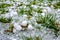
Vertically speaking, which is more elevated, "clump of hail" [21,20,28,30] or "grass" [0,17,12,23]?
"clump of hail" [21,20,28,30]

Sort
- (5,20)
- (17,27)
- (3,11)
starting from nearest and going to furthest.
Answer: (17,27) < (5,20) < (3,11)

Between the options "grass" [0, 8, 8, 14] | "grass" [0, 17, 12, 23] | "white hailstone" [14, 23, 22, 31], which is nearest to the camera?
"white hailstone" [14, 23, 22, 31]

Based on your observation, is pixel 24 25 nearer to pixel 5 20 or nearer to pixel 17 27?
pixel 17 27

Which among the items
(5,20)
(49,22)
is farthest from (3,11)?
(49,22)

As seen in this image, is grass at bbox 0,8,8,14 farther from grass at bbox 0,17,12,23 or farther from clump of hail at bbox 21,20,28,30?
clump of hail at bbox 21,20,28,30

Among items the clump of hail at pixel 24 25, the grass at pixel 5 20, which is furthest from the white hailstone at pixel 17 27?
the grass at pixel 5 20

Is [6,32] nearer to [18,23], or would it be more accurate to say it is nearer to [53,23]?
[18,23]

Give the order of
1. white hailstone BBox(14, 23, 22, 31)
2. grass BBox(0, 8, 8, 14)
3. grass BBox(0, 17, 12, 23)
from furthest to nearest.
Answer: grass BBox(0, 8, 8, 14) → grass BBox(0, 17, 12, 23) → white hailstone BBox(14, 23, 22, 31)

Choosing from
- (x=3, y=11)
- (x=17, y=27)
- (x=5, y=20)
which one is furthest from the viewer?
(x=3, y=11)

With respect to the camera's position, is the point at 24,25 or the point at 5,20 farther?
the point at 5,20

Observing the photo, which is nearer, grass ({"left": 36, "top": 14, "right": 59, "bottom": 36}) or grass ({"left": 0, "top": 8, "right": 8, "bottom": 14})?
grass ({"left": 36, "top": 14, "right": 59, "bottom": 36})

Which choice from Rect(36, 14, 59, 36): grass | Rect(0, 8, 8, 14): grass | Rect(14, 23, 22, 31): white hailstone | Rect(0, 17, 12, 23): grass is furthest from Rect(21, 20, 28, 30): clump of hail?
Rect(0, 8, 8, 14): grass

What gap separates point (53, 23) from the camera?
99.3 inches

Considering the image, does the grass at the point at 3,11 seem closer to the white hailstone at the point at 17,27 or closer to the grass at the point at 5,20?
the grass at the point at 5,20
